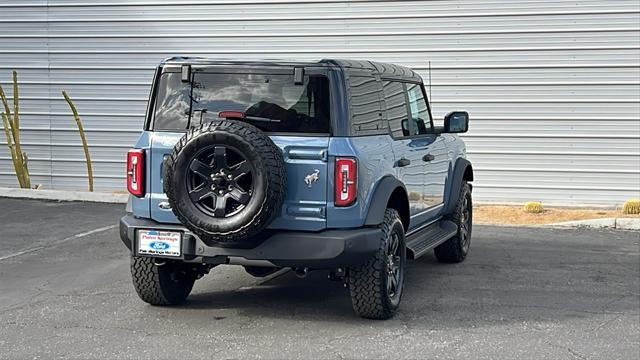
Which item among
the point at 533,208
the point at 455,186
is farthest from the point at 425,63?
the point at 455,186

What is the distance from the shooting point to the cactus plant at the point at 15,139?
46.3ft

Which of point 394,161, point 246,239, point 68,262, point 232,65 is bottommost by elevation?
point 68,262

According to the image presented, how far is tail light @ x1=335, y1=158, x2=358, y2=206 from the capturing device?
595 cm

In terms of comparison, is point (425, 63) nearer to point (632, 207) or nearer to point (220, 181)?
point (632, 207)

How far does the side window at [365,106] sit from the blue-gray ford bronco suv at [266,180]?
0.7 inches

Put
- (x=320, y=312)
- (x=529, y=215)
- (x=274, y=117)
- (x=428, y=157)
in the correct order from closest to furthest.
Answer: (x=274, y=117) → (x=320, y=312) → (x=428, y=157) → (x=529, y=215)

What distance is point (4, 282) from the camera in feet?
25.5

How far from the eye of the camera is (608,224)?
11773 millimetres

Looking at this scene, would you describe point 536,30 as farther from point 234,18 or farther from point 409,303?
point 409,303

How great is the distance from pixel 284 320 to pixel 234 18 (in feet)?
29.0

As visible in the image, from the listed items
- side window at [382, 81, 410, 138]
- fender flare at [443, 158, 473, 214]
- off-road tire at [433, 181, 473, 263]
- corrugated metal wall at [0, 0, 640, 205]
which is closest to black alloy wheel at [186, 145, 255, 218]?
side window at [382, 81, 410, 138]

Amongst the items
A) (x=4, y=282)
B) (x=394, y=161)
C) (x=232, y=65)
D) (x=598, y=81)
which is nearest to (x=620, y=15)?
(x=598, y=81)

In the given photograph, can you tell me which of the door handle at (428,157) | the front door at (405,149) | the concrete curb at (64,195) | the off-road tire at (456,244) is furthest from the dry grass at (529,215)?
the concrete curb at (64,195)

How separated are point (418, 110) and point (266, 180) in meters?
2.84
